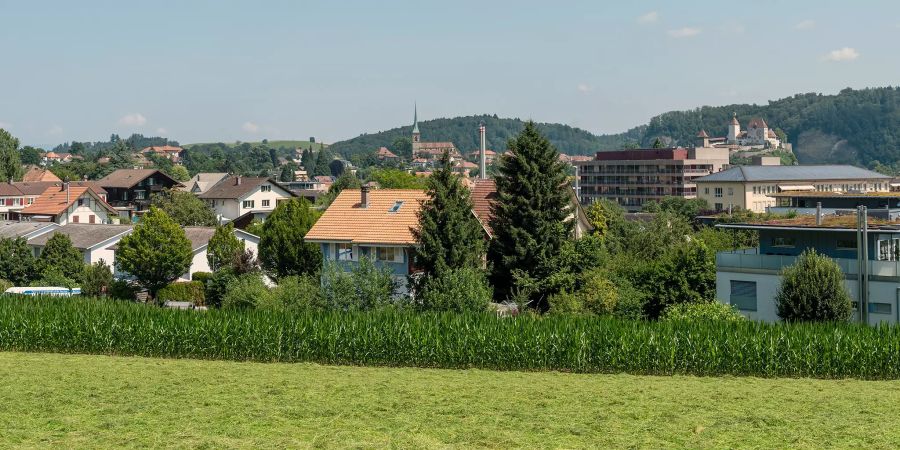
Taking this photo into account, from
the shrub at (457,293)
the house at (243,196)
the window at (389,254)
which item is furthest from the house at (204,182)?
the shrub at (457,293)

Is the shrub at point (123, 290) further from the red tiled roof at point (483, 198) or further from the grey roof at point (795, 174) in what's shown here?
the grey roof at point (795, 174)

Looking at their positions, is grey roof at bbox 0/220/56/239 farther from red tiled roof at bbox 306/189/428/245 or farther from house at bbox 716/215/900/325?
house at bbox 716/215/900/325

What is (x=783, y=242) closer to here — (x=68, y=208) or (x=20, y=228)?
(x=20, y=228)

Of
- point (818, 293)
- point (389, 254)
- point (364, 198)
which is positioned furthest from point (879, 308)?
point (364, 198)

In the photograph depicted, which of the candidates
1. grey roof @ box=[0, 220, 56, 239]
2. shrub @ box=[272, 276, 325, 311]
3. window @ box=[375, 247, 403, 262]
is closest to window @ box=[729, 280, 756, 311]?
window @ box=[375, 247, 403, 262]

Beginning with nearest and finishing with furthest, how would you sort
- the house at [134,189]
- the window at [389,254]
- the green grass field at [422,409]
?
the green grass field at [422,409] < the window at [389,254] < the house at [134,189]

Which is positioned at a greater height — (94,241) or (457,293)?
(94,241)

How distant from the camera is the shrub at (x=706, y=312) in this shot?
37156 millimetres

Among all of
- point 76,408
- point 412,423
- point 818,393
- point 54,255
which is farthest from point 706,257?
point 54,255

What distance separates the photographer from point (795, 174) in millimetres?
123688

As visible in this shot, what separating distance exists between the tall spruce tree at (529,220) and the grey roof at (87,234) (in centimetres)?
3471

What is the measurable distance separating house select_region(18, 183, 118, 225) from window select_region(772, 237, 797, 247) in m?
73.3

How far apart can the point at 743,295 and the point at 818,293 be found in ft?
15.8

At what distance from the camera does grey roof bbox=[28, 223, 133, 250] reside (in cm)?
7250
